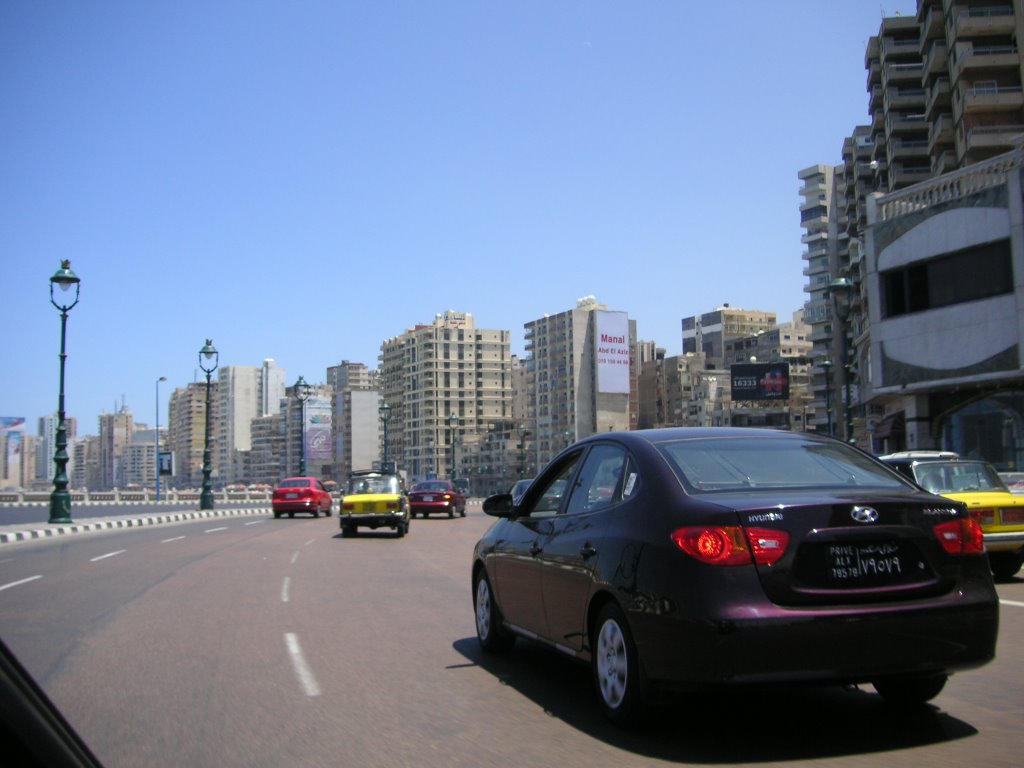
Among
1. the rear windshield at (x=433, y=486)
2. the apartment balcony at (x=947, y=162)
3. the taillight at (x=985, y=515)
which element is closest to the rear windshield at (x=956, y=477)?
the taillight at (x=985, y=515)

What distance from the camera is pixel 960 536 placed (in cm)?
498

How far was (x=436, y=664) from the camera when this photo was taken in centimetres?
736

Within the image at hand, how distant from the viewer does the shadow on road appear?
4.78m

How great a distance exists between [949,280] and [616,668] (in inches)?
1215

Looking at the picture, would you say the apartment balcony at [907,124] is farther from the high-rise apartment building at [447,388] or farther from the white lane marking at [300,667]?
the high-rise apartment building at [447,388]

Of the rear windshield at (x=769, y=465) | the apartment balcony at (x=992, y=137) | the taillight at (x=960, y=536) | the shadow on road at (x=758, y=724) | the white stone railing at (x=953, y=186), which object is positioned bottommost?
the shadow on road at (x=758, y=724)

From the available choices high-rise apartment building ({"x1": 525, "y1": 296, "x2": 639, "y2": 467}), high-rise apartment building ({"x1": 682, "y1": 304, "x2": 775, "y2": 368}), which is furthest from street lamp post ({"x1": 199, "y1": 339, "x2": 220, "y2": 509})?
high-rise apartment building ({"x1": 682, "y1": 304, "x2": 775, "y2": 368})

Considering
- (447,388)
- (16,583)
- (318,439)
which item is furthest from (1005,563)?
(447,388)

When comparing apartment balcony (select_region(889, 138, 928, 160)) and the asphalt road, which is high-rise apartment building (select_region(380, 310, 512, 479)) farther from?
the asphalt road

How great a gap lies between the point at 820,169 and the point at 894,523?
11892 centimetres

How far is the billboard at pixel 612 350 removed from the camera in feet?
548

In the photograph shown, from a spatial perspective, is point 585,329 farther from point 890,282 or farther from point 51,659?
point 51,659

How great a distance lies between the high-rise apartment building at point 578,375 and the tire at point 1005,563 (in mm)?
147845

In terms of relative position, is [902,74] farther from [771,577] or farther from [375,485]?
[771,577]
